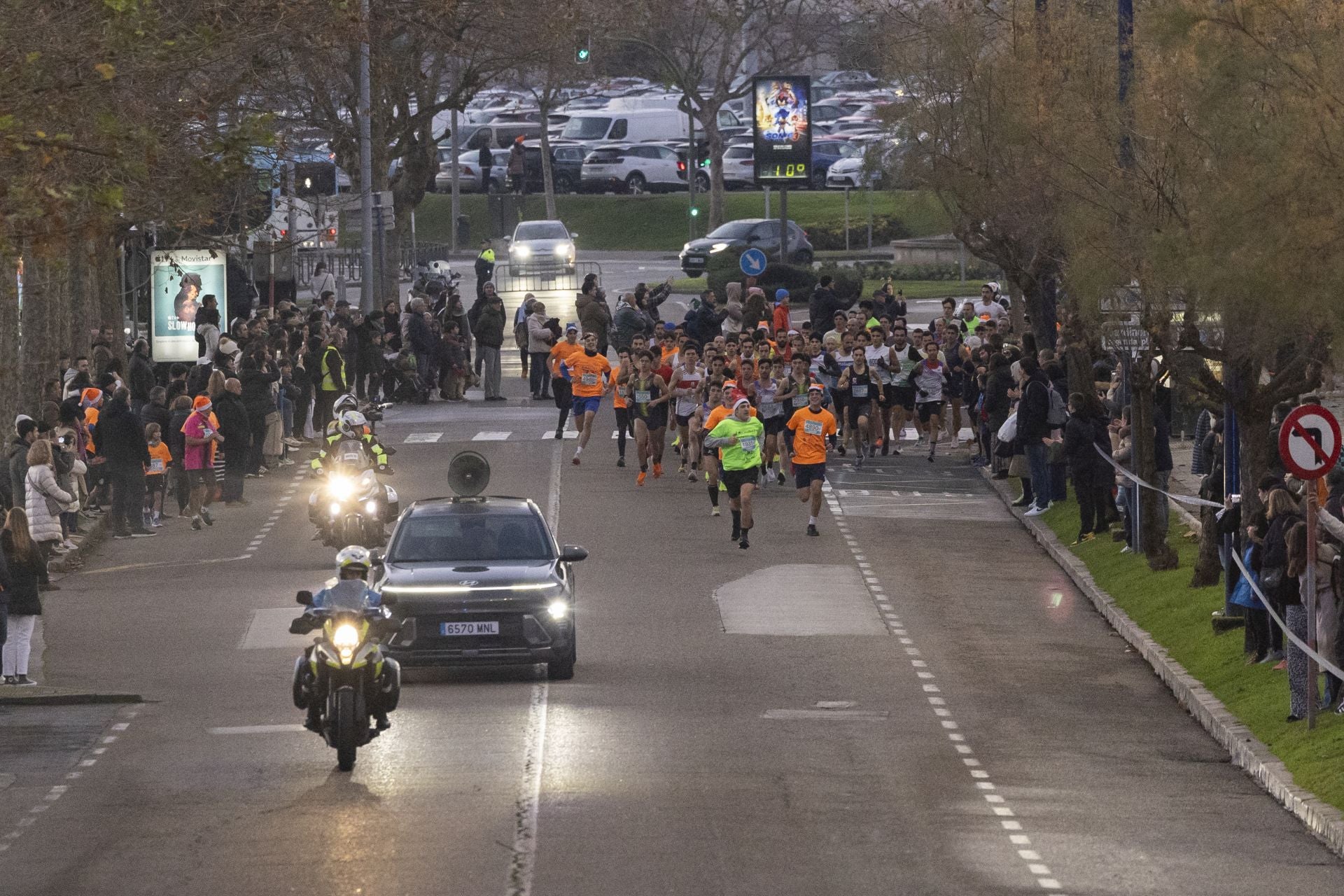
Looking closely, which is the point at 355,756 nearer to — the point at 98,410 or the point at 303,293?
the point at 98,410

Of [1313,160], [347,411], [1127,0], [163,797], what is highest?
[1127,0]

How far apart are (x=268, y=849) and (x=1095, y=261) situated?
1052 centimetres

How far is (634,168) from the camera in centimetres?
8131

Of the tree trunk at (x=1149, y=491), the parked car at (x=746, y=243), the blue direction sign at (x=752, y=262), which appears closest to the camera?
the tree trunk at (x=1149, y=491)

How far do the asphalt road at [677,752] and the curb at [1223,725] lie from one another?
14cm

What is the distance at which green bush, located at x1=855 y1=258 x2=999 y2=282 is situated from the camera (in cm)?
6481

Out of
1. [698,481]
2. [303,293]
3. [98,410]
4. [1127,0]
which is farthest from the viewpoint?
[303,293]

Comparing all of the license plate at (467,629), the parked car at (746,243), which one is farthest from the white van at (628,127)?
the license plate at (467,629)

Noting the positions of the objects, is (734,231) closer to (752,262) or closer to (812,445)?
(752,262)

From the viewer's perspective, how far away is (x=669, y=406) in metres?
35.0

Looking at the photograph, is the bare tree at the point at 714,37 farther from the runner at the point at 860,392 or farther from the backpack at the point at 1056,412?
the backpack at the point at 1056,412

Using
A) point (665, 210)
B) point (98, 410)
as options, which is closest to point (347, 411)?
point (98, 410)

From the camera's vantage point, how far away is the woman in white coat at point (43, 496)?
77.5 feet

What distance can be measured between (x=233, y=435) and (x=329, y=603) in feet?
51.0
